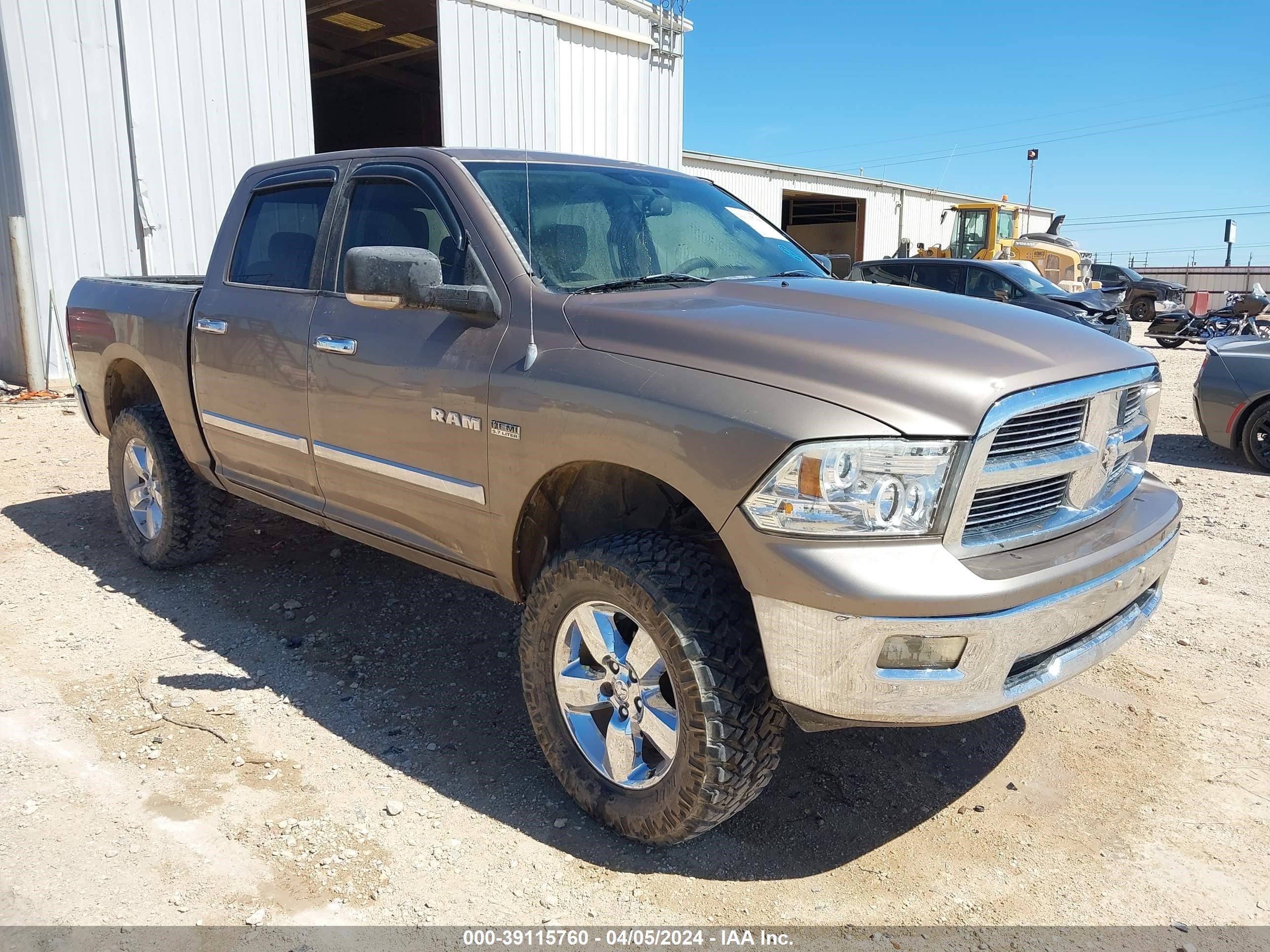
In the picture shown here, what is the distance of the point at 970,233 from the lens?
23.2 m

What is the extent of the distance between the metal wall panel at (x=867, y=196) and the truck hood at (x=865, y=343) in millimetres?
19704

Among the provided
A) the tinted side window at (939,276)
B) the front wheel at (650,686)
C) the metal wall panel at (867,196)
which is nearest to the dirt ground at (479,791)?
the front wheel at (650,686)

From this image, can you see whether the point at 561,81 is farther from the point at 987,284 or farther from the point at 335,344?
the point at 335,344

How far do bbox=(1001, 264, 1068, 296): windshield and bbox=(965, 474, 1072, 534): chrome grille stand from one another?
455 inches

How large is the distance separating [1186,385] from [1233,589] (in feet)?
31.9

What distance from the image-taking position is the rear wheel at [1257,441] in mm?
7793

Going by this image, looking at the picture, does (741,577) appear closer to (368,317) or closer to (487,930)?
(487,930)

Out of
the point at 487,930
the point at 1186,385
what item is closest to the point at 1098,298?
the point at 1186,385

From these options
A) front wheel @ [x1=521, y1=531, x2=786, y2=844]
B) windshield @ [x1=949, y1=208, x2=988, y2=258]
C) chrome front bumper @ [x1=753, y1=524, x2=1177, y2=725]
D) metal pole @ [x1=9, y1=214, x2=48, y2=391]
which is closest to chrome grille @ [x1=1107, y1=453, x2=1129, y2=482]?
chrome front bumper @ [x1=753, y1=524, x2=1177, y2=725]

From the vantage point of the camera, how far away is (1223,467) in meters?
8.06

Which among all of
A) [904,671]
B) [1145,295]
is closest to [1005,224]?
[1145,295]

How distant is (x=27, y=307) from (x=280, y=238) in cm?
715

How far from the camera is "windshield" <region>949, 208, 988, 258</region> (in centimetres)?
2298

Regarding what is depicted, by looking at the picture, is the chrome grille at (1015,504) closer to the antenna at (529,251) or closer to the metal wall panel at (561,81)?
the antenna at (529,251)
